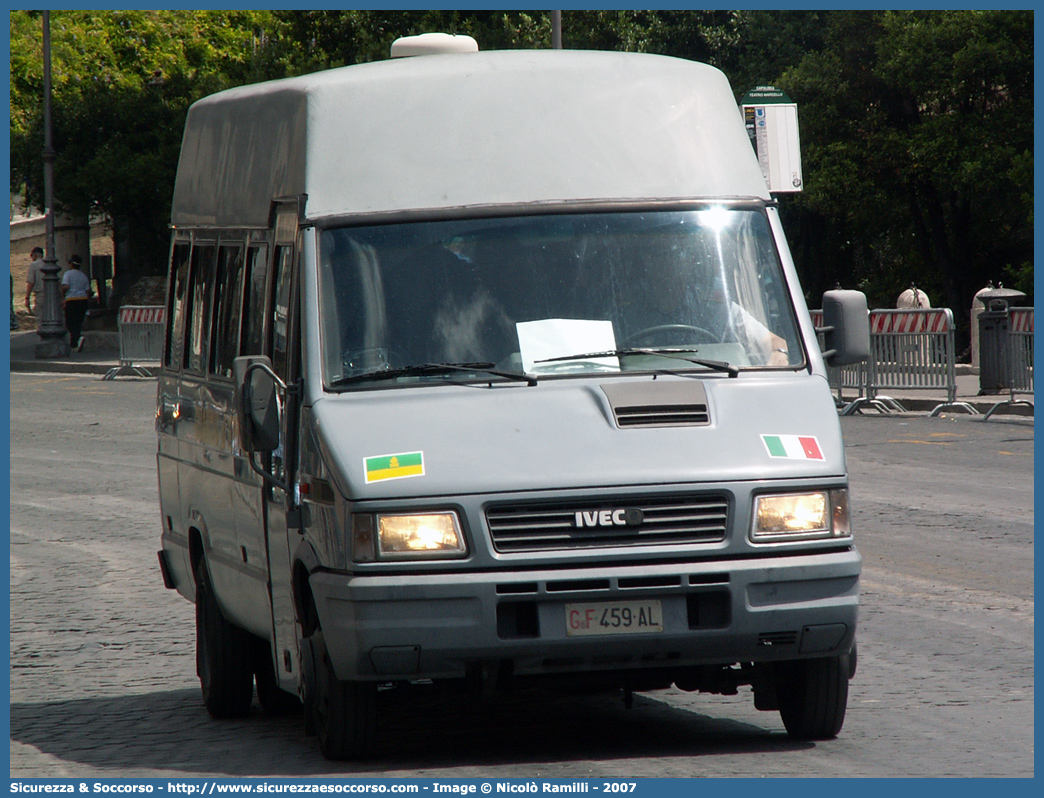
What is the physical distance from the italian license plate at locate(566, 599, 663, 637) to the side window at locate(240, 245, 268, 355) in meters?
1.86

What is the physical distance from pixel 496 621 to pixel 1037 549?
6.39 m

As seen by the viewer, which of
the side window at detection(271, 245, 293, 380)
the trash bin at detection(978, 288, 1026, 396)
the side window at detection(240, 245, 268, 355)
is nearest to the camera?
the side window at detection(271, 245, 293, 380)

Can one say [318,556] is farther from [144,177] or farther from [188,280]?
[144,177]

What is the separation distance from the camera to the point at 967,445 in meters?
17.5

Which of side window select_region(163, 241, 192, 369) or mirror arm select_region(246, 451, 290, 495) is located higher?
side window select_region(163, 241, 192, 369)

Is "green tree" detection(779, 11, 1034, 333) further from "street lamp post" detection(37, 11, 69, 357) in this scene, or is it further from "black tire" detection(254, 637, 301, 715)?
"black tire" detection(254, 637, 301, 715)

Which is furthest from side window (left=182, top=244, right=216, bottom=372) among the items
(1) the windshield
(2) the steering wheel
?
(2) the steering wheel

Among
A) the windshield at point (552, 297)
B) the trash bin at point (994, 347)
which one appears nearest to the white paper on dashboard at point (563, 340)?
the windshield at point (552, 297)

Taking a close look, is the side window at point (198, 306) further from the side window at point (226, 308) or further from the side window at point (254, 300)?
the side window at point (254, 300)

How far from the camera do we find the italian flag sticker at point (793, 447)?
5652 mm

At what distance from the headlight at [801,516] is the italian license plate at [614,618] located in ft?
1.35

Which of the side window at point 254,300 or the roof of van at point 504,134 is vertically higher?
the roof of van at point 504,134

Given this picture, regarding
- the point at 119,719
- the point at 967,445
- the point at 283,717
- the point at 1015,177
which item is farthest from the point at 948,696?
the point at 1015,177

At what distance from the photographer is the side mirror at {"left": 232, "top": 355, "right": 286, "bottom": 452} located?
19.6ft
